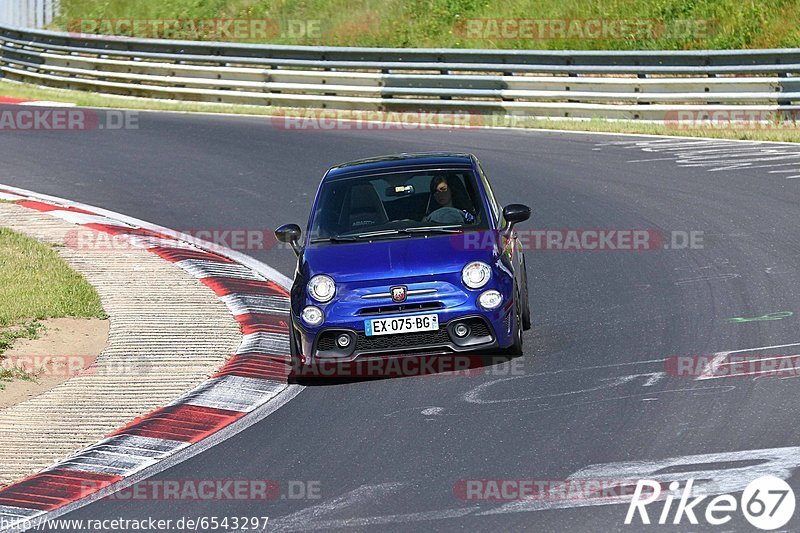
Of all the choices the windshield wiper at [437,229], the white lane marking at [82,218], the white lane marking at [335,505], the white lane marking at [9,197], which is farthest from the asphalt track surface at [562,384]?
the windshield wiper at [437,229]

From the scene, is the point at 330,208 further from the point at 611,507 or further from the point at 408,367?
the point at 611,507

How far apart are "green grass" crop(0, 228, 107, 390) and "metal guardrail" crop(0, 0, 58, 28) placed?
1045 inches

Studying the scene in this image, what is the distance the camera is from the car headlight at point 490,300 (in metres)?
9.20

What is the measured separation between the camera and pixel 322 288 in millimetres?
9383

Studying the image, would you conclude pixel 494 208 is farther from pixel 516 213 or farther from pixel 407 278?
pixel 407 278

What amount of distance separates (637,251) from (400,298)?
460cm

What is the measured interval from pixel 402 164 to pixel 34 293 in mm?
3840

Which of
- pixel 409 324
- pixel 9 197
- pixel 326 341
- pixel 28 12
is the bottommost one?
pixel 326 341

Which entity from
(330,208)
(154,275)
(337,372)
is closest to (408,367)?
(337,372)

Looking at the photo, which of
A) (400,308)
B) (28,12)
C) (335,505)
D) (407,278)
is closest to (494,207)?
(407,278)

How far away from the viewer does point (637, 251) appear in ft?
43.1

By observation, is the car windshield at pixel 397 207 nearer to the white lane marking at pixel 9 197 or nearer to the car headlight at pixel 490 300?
the car headlight at pixel 490 300

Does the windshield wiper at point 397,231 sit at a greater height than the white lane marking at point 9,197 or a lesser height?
lesser

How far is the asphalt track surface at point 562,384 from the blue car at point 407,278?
290 mm
